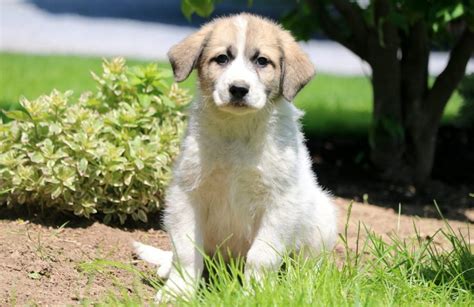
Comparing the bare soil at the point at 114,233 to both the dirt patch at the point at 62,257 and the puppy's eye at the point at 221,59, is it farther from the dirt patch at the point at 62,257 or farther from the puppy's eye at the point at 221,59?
the puppy's eye at the point at 221,59

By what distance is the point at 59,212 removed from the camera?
5.98 metres

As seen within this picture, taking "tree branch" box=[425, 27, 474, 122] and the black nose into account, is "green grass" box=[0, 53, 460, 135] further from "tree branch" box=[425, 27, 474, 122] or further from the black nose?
the black nose

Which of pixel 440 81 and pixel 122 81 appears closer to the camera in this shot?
pixel 122 81

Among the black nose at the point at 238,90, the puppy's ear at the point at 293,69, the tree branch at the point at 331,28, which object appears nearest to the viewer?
the black nose at the point at 238,90

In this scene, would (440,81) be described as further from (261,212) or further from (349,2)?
(261,212)

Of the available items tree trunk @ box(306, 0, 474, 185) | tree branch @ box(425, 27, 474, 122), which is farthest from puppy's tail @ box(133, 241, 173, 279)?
tree branch @ box(425, 27, 474, 122)

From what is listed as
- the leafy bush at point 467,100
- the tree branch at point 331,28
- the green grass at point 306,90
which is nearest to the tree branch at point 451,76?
the tree branch at point 331,28

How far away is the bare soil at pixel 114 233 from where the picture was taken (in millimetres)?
4695

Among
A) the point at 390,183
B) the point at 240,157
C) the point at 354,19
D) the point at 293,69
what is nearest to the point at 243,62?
the point at 293,69

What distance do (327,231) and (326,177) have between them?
141 inches

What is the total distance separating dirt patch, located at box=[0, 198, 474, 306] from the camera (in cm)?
456

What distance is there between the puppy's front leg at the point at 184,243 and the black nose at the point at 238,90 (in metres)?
0.66

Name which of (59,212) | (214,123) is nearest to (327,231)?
(214,123)

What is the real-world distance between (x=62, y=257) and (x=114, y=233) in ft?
2.31
